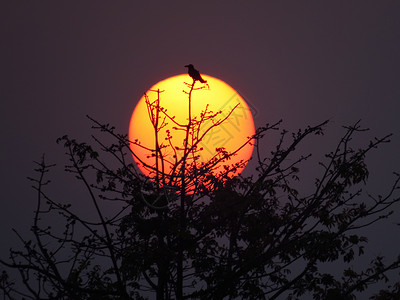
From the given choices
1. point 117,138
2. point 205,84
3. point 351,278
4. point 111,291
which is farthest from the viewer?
point 351,278

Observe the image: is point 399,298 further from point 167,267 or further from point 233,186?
point 167,267

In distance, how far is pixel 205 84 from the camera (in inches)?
397

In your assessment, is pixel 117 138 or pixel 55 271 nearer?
pixel 55 271

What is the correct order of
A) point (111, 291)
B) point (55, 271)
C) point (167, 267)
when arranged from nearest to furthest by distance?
point (55, 271) → point (111, 291) → point (167, 267)

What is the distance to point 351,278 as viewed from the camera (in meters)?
11.8

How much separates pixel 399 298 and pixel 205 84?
6256mm

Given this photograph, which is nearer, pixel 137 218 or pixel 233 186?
pixel 137 218

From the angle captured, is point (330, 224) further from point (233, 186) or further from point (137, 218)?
point (137, 218)

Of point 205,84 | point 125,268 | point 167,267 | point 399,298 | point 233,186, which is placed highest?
point 205,84

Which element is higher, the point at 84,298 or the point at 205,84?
the point at 205,84

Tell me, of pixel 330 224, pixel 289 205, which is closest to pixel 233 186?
pixel 289 205

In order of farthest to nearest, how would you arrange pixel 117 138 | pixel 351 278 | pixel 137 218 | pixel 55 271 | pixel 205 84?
1. pixel 351 278
2. pixel 205 84
3. pixel 117 138
4. pixel 137 218
5. pixel 55 271

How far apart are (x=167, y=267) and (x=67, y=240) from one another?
1727 mm

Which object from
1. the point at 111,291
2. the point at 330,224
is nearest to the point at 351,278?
the point at 330,224
